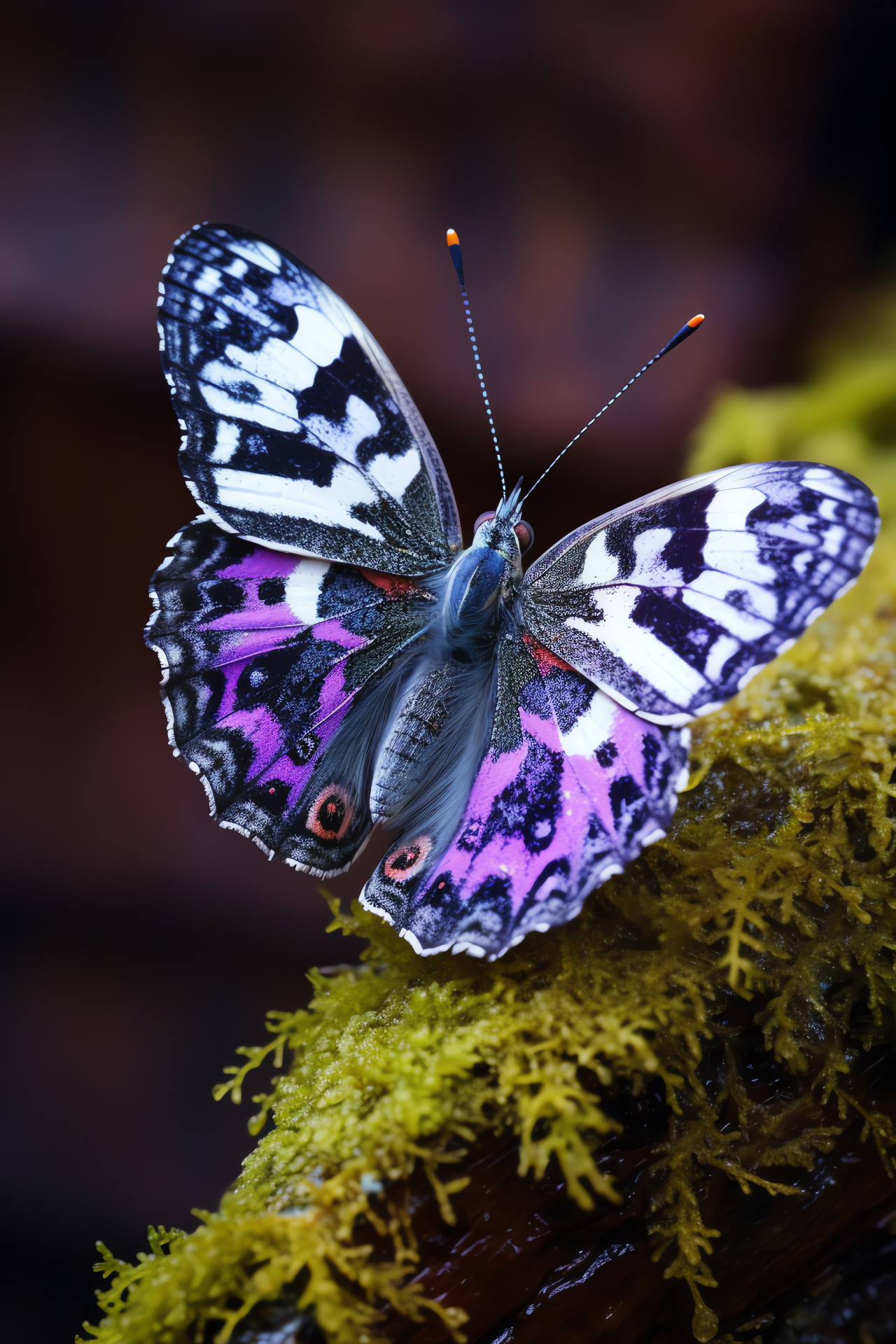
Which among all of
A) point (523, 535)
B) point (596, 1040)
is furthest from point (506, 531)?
point (596, 1040)

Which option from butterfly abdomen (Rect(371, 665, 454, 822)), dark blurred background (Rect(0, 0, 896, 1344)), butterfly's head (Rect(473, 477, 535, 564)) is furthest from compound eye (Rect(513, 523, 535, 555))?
dark blurred background (Rect(0, 0, 896, 1344))

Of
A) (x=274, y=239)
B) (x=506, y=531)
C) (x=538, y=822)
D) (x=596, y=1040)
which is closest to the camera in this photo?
(x=596, y=1040)

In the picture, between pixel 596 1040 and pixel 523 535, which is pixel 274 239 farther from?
pixel 596 1040

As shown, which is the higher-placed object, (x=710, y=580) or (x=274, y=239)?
(x=274, y=239)

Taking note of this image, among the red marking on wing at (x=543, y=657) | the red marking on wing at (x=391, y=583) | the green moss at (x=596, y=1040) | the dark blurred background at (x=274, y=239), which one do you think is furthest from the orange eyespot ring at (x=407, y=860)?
the dark blurred background at (x=274, y=239)

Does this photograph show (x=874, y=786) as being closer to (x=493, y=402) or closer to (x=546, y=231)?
(x=493, y=402)
